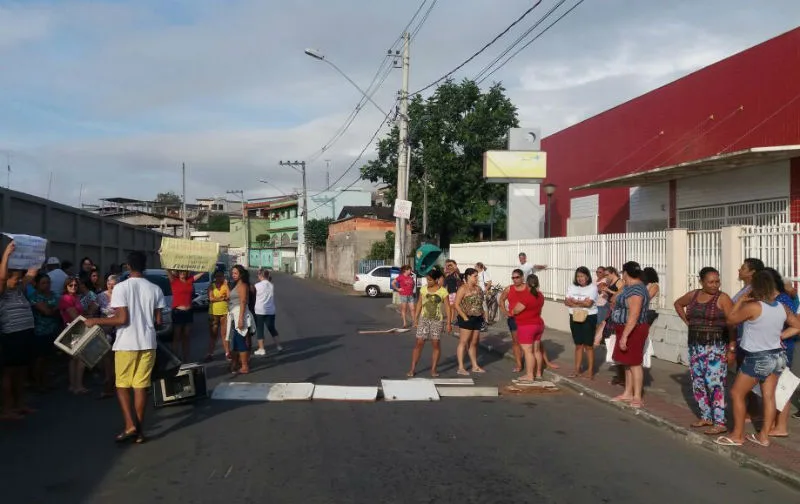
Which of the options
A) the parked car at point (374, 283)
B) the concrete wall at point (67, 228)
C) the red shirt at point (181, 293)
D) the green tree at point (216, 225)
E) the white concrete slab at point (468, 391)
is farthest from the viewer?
the green tree at point (216, 225)

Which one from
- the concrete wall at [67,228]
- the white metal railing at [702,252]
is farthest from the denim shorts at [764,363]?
the concrete wall at [67,228]

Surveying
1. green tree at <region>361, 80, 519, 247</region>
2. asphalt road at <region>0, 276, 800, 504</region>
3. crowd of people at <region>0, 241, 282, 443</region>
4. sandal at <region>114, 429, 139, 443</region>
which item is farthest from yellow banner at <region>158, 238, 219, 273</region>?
green tree at <region>361, 80, 519, 247</region>

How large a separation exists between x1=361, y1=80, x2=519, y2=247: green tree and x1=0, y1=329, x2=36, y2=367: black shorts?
3047 cm

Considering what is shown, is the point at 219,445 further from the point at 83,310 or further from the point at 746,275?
the point at 746,275

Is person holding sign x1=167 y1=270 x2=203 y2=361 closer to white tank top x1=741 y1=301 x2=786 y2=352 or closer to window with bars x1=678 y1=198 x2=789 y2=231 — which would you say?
white tank top x1=741 y1=301 x2=786 y2=352

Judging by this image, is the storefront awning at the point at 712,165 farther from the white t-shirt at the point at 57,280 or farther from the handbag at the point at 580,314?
the white t-shirt at the point at 57,280

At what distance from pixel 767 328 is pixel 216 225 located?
99357 millimetres

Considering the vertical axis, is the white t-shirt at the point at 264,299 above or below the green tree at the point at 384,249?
below

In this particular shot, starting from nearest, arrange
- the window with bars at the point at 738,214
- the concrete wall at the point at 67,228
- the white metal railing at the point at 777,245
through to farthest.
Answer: the white metal railing at the point at 777,245, the concrete wall at the point at 67,228, the window with bars at the point at 738,214

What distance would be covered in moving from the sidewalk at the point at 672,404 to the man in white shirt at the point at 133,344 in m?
5.62

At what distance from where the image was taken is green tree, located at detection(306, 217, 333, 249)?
66.1m

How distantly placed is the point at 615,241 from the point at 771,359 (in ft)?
28.6

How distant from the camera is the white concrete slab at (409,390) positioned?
947 cm

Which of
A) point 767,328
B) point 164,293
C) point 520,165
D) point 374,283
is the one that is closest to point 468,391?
point 767,328
